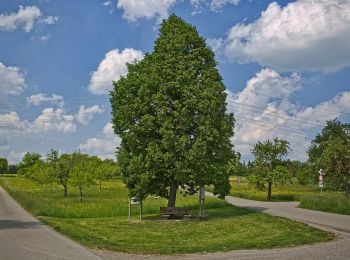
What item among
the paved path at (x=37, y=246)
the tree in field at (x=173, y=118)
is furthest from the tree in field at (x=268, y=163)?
the paved path at (x=37, y=246)

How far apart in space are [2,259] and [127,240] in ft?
17.7

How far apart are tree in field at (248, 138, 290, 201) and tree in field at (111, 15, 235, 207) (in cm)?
1985

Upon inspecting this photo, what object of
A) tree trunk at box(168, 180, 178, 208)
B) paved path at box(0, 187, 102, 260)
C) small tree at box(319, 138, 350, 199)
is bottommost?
paved path at box(0, 187, 102, 260)

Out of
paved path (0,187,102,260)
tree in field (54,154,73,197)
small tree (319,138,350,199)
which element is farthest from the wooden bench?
tree in field (54,154,73,197)

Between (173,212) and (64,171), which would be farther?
(64,171)

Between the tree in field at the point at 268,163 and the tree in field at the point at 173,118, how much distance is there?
781 inches

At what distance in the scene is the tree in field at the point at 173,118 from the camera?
24.0 metres

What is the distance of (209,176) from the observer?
2466 cm

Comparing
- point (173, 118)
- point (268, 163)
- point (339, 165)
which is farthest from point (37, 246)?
point (268, 163)

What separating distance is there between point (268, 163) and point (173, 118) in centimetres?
2418

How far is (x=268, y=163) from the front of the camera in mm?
46375

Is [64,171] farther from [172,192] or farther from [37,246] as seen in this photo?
[37,246]

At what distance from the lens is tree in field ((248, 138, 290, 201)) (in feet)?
148

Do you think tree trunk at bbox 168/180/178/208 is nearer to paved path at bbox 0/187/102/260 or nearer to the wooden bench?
the wooden bench
